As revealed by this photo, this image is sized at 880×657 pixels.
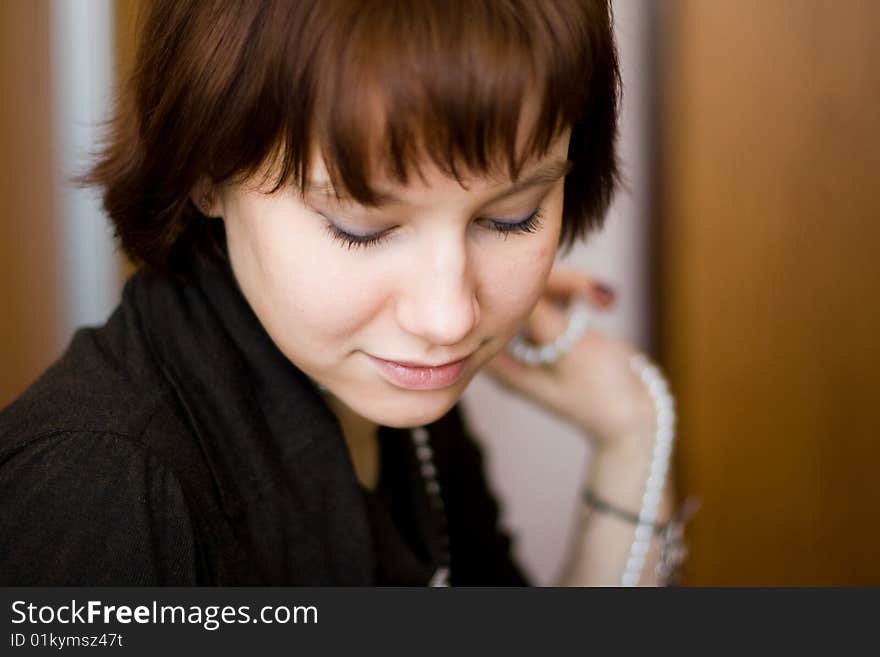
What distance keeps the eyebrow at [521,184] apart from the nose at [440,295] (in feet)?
0.16

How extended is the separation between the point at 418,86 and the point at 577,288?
0.64m

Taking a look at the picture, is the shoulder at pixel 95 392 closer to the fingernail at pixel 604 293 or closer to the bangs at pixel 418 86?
the bangs at pixel 418 86

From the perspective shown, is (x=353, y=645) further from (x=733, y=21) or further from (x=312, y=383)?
(x=733, y=21)

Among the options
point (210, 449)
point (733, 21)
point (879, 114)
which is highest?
point (733, 21)

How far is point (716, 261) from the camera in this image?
1900 millimetres

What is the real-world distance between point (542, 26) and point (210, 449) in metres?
0.45

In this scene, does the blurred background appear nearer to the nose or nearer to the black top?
the black top

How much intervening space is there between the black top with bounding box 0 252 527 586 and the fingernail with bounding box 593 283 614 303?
436mm

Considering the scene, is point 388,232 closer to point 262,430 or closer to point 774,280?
point 262,430

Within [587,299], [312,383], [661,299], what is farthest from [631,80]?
[312,383]

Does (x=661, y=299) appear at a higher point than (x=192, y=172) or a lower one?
lower

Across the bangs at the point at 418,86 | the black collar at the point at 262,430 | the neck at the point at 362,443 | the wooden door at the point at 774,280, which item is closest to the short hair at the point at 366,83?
the bangs at the point at 418,86

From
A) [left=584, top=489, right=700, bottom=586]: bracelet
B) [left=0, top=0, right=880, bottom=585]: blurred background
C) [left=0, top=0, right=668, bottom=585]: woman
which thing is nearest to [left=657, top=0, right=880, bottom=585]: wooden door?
[left=0, top=0, right=880, bottom=585]: blurred background

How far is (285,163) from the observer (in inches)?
26.6
